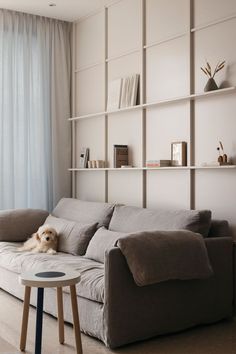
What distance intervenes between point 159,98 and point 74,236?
4.59ft

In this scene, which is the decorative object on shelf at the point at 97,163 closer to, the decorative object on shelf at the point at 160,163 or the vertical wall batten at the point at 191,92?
the decorative object on shelf at the point at 160,163

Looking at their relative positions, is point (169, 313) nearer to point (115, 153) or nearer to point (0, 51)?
point (115, 153)

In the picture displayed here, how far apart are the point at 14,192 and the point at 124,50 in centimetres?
184

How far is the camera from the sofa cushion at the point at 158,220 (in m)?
3.57

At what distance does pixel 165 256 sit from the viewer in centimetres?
318

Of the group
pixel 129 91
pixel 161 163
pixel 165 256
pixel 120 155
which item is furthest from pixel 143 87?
pixel 165 256

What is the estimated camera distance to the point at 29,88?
5.36 m

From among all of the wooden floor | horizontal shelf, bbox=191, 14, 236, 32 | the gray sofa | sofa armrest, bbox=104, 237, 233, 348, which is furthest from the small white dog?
horizontal shelf, bbox=191, 14, 236, 32

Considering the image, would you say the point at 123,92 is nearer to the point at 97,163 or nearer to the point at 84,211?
the point at 97,163

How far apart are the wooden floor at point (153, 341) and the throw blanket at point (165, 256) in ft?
1.32

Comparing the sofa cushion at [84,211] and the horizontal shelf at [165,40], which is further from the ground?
the horizontal shelf at [165,40]

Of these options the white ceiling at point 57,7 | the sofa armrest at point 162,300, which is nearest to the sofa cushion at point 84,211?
the sofa armrest at point 162,300

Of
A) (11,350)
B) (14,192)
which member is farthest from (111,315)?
(14,192)

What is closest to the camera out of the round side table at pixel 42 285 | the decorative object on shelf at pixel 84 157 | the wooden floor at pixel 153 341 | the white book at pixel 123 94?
the round side table at pixel 42 285
